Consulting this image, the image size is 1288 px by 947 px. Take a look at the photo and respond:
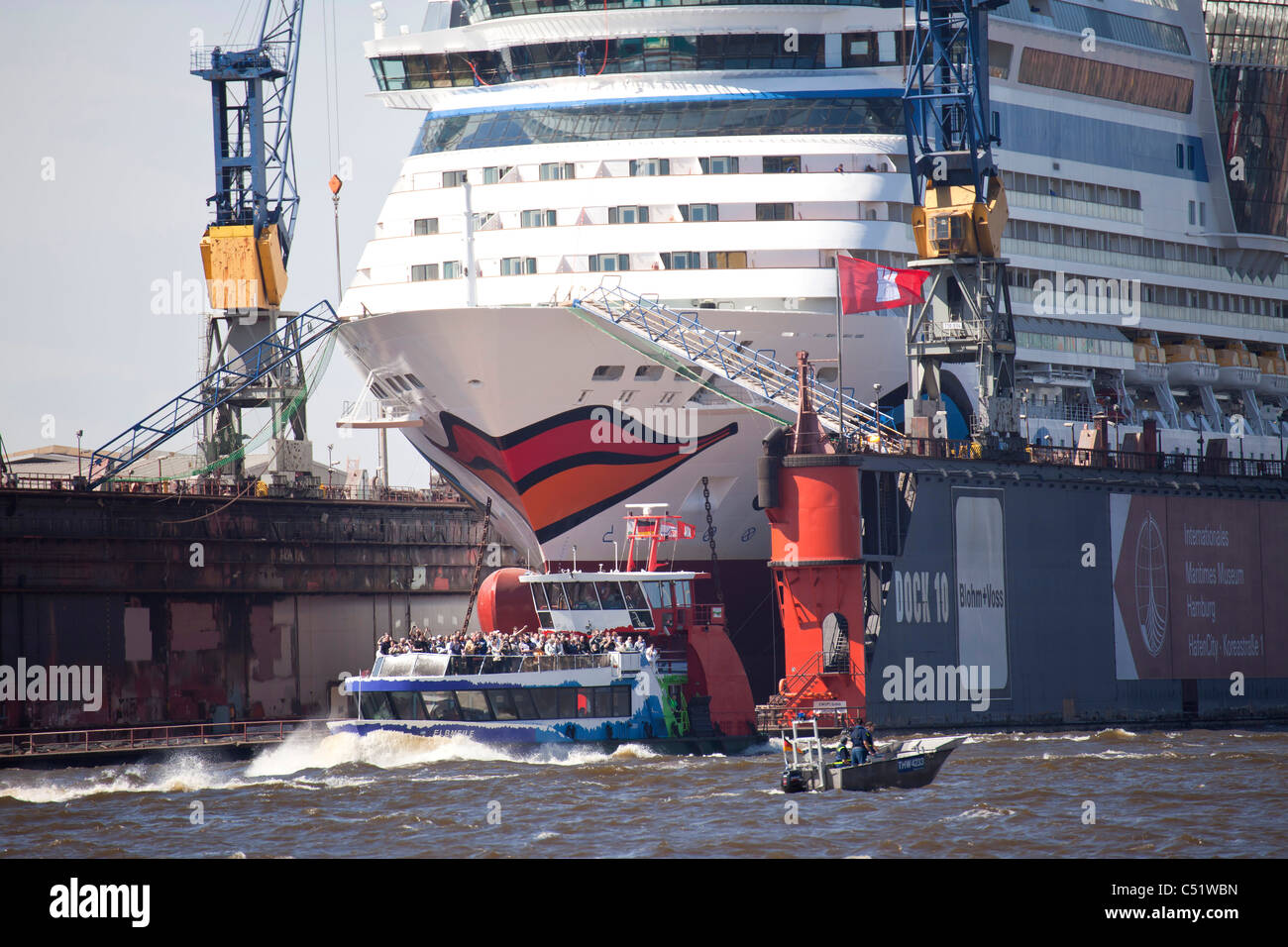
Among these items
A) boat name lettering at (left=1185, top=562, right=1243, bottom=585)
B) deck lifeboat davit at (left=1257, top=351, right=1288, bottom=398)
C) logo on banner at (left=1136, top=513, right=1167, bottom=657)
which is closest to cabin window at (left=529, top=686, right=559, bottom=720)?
logo on banner at (left=1136, top=513, right=1167, bottom=657)

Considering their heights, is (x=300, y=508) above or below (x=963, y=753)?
above

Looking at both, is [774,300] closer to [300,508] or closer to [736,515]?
[736,515]

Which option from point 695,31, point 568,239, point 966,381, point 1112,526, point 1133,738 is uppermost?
point 695,31

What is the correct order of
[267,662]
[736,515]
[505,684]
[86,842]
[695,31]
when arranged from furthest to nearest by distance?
[267,662]
[695,31]
[736,515]
[505,684]
[86,842]

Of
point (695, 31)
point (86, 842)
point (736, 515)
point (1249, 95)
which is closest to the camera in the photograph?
point (86, 842)

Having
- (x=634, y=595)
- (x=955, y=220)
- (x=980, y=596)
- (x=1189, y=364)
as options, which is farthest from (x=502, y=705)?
(x=1189, y=364)

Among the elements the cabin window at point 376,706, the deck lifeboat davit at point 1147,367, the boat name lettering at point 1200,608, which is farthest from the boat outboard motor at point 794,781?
the deck lifeboat davit at point 1147,367

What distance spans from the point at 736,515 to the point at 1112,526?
13.6m

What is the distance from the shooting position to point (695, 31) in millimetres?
55531

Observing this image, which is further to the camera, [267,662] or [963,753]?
[267,662]

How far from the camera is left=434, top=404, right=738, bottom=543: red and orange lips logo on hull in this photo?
49.8 m

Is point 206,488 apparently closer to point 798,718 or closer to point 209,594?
point 209,594

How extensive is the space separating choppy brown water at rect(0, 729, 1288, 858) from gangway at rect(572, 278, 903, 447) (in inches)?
387

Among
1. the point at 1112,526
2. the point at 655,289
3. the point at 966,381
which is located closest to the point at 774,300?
the point at 655,289
